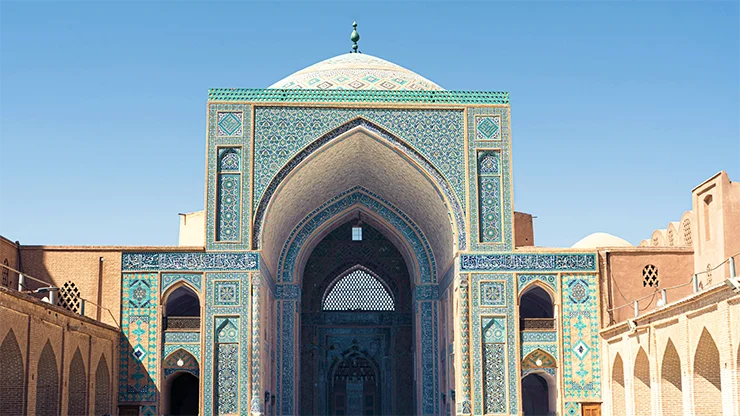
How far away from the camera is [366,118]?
15.8m

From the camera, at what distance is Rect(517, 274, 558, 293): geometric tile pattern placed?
602 inches

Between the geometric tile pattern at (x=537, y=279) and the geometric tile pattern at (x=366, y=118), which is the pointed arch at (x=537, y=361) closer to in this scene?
the geometric tile pattern at (x=537, y=279)

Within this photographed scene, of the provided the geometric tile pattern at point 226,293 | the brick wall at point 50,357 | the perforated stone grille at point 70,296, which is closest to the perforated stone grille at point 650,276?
the geometric tile pattern at point 226,293

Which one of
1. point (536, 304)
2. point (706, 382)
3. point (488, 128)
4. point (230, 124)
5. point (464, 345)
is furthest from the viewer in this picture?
point (536, 304)

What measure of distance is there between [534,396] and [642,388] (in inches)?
265

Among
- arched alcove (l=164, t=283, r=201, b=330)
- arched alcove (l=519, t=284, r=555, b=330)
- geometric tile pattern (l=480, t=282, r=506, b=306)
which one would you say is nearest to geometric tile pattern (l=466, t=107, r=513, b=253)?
geometric tile pattern (l=480, t=282, r=506, b=306)

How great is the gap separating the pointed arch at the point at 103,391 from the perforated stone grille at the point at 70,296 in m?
1.16

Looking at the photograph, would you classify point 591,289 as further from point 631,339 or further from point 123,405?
point 123,405

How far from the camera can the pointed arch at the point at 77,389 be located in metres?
13.2

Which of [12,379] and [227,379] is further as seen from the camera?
[227,379]

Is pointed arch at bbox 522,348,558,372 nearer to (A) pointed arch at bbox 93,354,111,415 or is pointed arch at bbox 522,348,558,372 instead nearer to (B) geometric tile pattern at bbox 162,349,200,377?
(B) geometric tile pattern at bbox 162,349,200,377

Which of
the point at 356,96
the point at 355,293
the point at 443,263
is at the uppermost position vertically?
the point at 356,96

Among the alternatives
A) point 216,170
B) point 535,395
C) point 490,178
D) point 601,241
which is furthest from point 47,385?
point 601,241

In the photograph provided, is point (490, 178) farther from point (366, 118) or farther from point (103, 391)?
point (103, 391)
